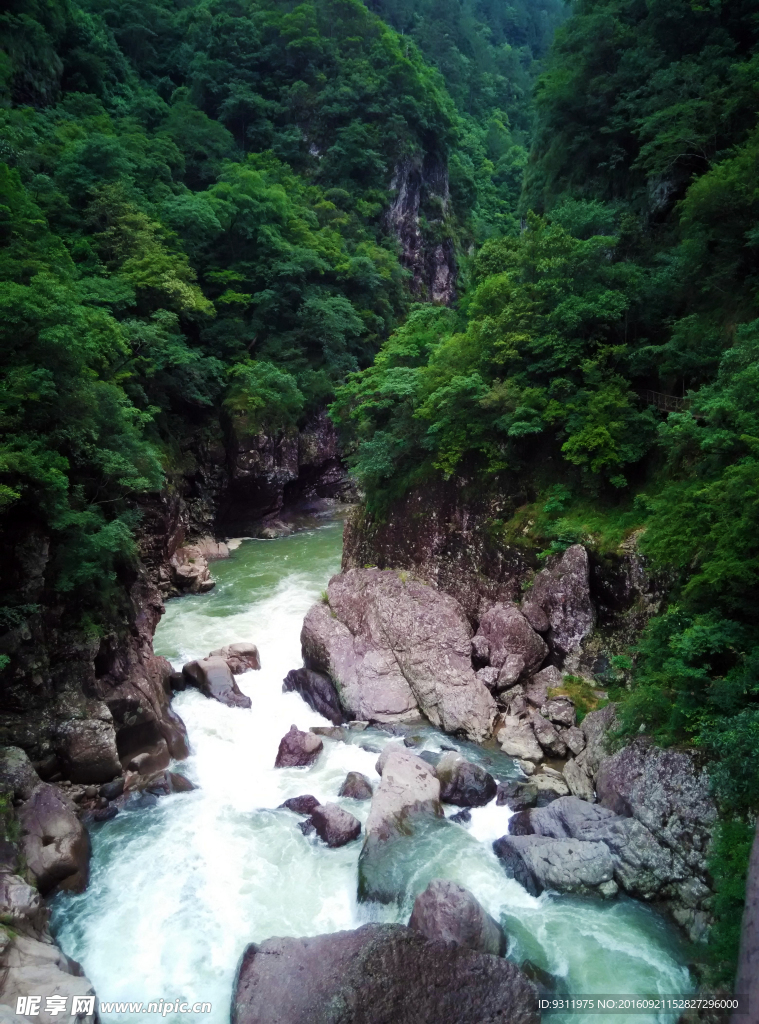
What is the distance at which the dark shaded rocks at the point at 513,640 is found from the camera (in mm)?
14539

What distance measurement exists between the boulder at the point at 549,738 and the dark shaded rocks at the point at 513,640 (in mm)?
1549

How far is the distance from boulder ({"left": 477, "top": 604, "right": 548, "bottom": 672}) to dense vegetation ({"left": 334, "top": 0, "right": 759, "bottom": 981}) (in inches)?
83.5

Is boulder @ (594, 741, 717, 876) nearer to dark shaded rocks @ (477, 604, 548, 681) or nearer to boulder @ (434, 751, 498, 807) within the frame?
boulder @ (434, 751, 498, 807)

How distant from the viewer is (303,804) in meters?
11.4

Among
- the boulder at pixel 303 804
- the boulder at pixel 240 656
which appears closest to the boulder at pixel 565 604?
the boulder at pixel 303 804

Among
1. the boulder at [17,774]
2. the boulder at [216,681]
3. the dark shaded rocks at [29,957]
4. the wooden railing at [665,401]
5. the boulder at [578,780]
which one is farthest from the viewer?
the boulder at [216,681]

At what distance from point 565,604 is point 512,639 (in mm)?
1612

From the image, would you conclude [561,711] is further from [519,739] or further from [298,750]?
[298,750]

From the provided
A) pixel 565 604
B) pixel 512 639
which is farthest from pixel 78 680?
pixel 565 604

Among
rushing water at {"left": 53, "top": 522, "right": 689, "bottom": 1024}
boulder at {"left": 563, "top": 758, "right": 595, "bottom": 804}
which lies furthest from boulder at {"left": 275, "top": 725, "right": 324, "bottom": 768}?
boulder at {"left": 563, "top": 758, "right": 595, "bottom": 804}

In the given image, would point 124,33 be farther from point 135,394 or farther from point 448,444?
point 448,444

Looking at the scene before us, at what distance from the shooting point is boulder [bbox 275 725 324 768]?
13.0 meters

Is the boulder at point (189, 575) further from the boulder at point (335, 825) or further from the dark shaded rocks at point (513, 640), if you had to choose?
the boulder at point (335, 825)

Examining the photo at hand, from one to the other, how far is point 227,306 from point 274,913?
29013 millimetres
